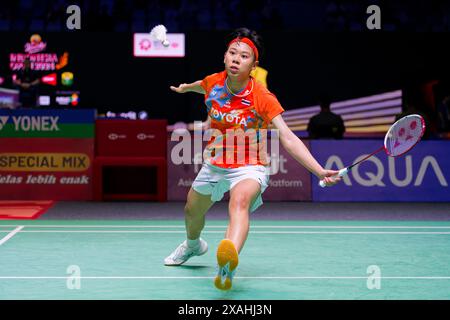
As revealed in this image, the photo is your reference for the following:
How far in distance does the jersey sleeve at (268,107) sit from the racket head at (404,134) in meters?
0.72

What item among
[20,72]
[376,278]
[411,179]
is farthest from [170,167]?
[20,72]

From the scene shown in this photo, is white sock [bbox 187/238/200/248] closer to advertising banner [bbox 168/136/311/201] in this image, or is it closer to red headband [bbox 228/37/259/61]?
red headband [bbox 228/37/259/61]

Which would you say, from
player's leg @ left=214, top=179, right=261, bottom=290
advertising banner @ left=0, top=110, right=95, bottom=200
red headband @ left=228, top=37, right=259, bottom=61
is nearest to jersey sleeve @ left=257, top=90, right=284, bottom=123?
red headband @ left=228, top=37, right=259, bottom=61

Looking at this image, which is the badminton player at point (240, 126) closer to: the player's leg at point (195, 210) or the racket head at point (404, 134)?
the player's leg at point (195, 210)

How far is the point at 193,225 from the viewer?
520cm

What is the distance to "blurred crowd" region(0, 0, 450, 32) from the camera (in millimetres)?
17250

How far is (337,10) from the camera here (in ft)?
57.5

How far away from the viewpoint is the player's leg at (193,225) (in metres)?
5.04

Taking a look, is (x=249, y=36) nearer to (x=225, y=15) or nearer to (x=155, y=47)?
(x=155, y=47)

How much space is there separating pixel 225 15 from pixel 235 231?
554 inches

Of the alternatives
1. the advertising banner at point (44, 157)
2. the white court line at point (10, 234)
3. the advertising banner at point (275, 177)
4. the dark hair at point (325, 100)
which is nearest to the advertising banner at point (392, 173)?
the advertising banner at point (275, 177)

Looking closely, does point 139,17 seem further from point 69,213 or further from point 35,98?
point 69,213

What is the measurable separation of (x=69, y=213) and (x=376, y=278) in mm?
4863

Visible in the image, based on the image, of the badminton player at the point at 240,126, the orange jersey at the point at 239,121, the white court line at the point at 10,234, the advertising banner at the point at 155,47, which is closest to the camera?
the badminton player at the point at 240,126
